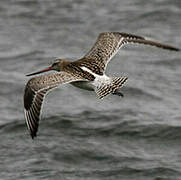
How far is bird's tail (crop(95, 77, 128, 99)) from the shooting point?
1075 cm

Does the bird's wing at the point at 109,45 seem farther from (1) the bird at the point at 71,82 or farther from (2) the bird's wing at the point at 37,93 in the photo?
(2) the bird's wing at the point at 37,93

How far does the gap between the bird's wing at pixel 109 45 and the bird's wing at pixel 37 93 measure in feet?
3.88

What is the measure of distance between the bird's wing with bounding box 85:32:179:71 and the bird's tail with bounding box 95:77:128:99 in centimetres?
103

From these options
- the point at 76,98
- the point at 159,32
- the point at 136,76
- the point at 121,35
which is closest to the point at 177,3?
the point at 159,32

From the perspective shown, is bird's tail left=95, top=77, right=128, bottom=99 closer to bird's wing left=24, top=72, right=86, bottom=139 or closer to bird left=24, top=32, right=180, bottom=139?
bird left=24, top=32, right=180, bottom=139

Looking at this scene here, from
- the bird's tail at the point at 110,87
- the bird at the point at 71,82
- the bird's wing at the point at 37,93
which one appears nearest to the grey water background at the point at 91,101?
the bird's wing at the point at 37,93

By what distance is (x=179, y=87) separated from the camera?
1518 cm

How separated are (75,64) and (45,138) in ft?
6.72

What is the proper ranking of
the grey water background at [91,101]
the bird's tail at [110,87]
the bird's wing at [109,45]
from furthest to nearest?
the grey water background at [91,101] < the bird's wing at [109,45] < the bird's tail at [110,87]

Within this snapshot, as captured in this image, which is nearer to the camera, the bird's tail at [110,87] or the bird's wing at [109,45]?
the bird's tail at [110,87]

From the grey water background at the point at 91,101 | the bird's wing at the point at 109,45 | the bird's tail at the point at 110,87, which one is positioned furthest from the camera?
the grey water background at the point at 91,101

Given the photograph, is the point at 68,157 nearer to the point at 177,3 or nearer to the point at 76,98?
the point at 76,98

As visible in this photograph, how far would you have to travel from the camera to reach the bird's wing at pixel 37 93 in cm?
1080

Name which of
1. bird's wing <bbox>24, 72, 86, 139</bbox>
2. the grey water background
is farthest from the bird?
the grey water background
